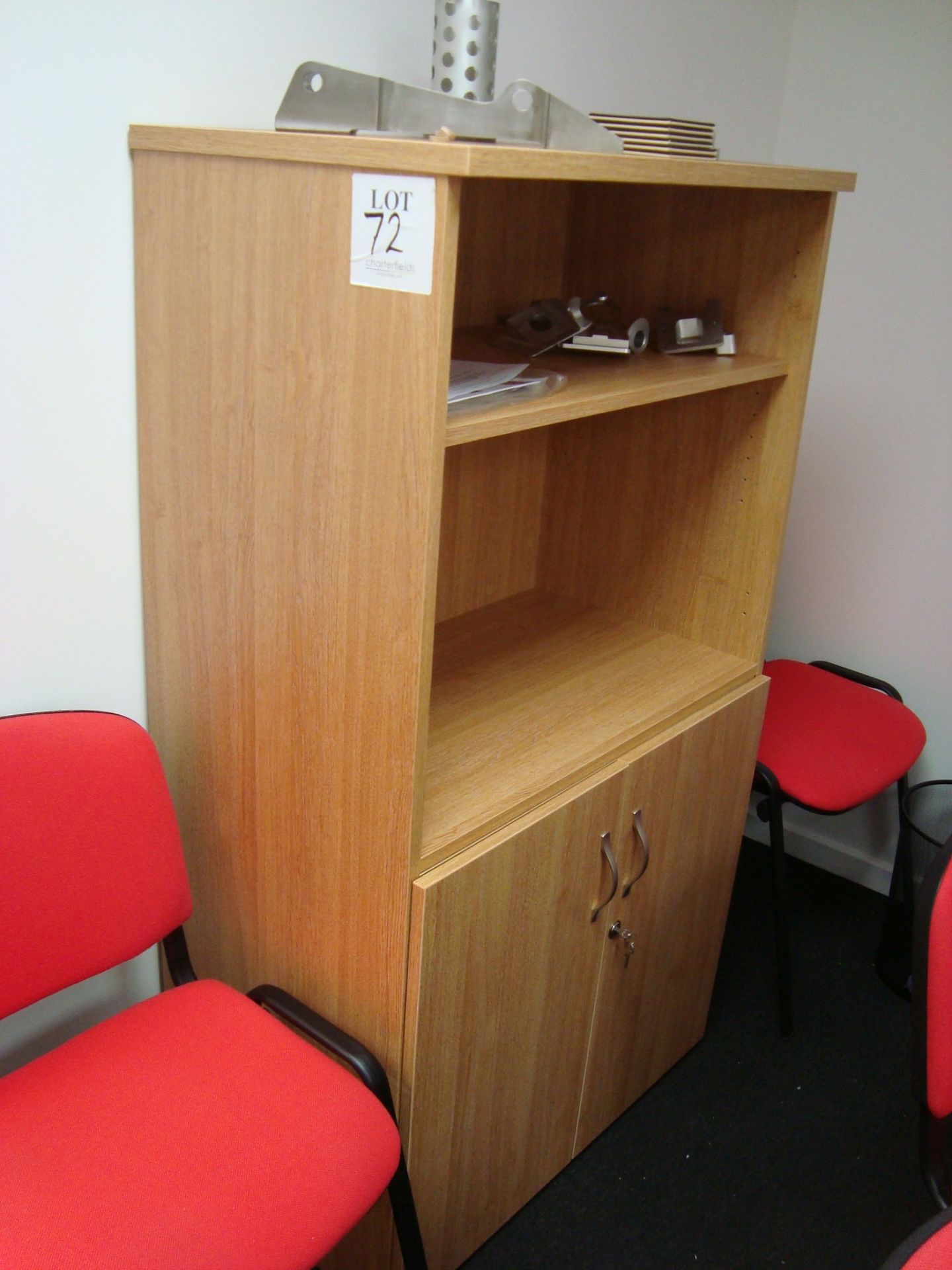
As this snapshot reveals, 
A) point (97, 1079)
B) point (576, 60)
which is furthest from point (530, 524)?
point (97, 1079)

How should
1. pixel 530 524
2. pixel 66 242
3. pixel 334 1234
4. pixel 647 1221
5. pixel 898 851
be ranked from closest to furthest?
pixel 334 1234, pixel 66 242, pixel 647 1221, pixel 530 524, pixel 898 851

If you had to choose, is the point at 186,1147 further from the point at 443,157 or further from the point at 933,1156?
the point at 443,157

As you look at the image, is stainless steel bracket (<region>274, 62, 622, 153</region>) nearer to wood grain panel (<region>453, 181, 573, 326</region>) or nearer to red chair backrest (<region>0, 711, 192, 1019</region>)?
wood grain panel (<region>453, 181, 573, 326</region>)

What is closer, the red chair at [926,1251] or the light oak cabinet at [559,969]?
the red chair at [926,1251]

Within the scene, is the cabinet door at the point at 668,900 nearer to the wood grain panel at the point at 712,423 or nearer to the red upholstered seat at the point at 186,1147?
the wood grain panel at the point at 712,423

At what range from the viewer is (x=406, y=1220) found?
1393 mm

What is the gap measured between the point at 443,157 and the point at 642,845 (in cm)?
105

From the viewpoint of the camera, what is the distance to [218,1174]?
1190mm

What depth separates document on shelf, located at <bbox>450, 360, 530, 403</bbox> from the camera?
4.14 feet

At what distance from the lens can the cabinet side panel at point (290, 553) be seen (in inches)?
45.2

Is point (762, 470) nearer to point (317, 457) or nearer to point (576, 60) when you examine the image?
point (576, 60)

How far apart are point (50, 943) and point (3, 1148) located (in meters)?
0.23

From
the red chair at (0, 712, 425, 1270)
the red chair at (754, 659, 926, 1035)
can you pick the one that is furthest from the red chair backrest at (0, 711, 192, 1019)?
the red chair at (754, 659, 926, 1035)

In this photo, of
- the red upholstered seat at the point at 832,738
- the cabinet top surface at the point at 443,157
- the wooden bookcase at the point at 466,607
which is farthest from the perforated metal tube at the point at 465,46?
the red upholstered seat at the point at 832,738
